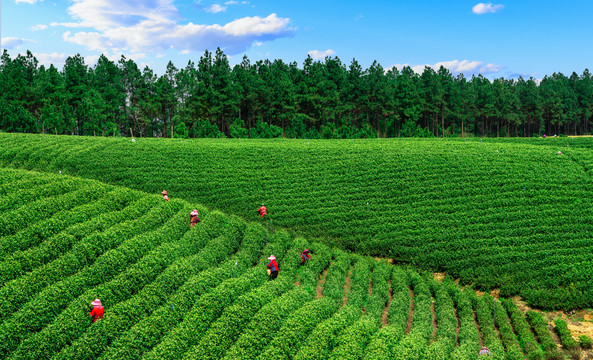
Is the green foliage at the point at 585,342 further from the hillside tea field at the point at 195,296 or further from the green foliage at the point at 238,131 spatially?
the green foliage at the point at 238,131

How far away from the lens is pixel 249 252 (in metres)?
22.4

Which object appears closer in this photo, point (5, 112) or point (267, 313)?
point (267, 313)

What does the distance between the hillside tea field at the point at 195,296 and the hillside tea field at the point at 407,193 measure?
332cm

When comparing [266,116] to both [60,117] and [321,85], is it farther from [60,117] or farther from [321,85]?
[60,117]

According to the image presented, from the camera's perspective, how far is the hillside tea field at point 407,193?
25.8m

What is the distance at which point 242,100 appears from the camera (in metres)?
79.5

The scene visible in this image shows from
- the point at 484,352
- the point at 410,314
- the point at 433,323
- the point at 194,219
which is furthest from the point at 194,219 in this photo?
the point at 484,352

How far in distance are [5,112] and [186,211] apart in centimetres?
5562

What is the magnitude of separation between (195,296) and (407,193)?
21.2 metres

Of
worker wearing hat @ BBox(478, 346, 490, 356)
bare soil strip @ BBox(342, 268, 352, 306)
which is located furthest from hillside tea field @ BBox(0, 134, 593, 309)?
worker wearing hat @ BBox(478, 346, 490, 356)

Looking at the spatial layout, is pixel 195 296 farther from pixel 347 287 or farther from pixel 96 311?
pixel 347 287

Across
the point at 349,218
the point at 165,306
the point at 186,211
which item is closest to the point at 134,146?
the point at 186,211

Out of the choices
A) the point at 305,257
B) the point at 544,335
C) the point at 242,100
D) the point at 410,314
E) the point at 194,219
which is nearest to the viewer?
the point at 544,335

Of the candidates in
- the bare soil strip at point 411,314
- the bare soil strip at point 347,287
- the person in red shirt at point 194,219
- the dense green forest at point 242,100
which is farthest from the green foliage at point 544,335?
the dense green forest at point 242,100
